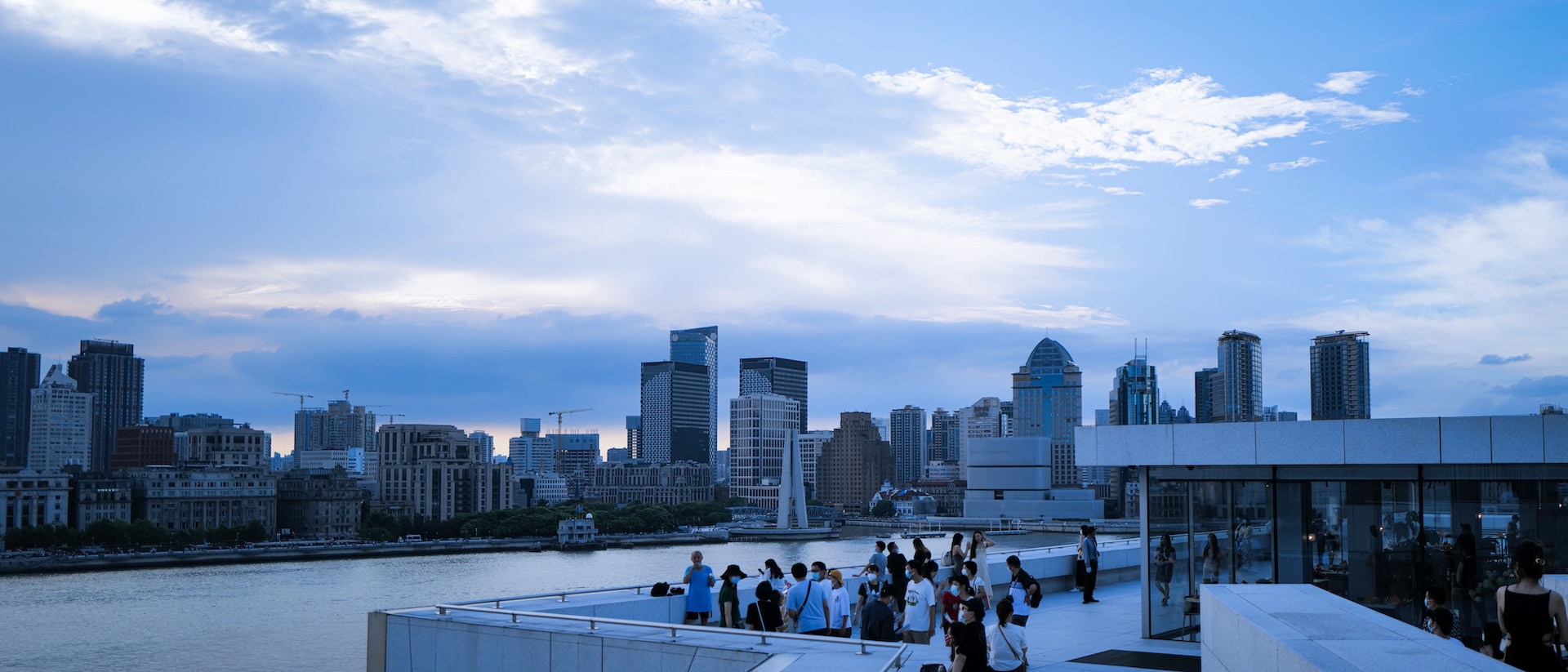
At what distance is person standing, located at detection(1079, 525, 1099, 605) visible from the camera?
63.2 feet

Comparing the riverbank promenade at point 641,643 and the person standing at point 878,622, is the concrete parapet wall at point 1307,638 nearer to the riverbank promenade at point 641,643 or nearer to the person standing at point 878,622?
the riverbank promenade at point 641,643

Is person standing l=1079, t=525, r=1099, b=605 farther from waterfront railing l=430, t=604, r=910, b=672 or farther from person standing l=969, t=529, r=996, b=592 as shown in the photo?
waterfront railing l=430, t=604, r=910, b=672

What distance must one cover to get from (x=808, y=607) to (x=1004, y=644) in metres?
2.86

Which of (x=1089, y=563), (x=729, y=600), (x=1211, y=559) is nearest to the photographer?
(x=729, y=600)

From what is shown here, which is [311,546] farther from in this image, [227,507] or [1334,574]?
[1334,574]

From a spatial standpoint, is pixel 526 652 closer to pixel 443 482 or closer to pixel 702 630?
pixel 702 630

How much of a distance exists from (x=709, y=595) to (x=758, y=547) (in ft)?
420

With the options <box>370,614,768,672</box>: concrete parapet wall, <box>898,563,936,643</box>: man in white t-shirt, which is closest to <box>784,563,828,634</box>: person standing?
<box>898,563,936,643</box>: man in white t-shirt

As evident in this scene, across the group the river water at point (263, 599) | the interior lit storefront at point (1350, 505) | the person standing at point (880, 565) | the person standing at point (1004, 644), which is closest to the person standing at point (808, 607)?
the person standing at point (880, 565)

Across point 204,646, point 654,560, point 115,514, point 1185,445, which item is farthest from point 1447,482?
point 115,514

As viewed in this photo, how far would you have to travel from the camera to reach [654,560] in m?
117

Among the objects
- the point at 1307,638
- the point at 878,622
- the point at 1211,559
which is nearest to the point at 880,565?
the point at 1211,559

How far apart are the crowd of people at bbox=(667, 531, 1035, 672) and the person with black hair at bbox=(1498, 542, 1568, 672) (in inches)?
130

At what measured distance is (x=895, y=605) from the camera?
521 inches
